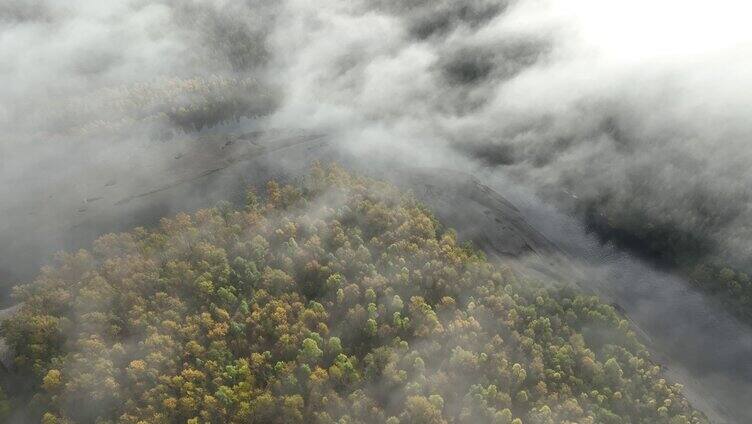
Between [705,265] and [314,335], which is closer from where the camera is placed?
[314,335]

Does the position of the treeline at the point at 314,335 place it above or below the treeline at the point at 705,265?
above

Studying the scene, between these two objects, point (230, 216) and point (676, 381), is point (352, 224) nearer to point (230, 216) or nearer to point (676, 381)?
point (230, 216)

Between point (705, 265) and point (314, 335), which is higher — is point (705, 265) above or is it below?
below

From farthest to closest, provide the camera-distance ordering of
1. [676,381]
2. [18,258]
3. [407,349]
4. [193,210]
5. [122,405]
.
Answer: [193,210] < [18,258] < [676,381] < [407,349] < [122,405]

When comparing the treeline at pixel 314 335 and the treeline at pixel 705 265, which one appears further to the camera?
the treeline at pixel 705 265

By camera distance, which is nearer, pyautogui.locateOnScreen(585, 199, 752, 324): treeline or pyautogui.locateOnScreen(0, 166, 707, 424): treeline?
pyautogui.locateOnScreen(0, 166, 707, 424): treeline

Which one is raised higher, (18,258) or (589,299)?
(18,258)

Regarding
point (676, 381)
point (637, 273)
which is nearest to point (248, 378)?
point (676, 381)

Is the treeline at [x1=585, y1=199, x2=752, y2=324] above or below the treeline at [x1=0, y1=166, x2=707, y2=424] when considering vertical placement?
below
